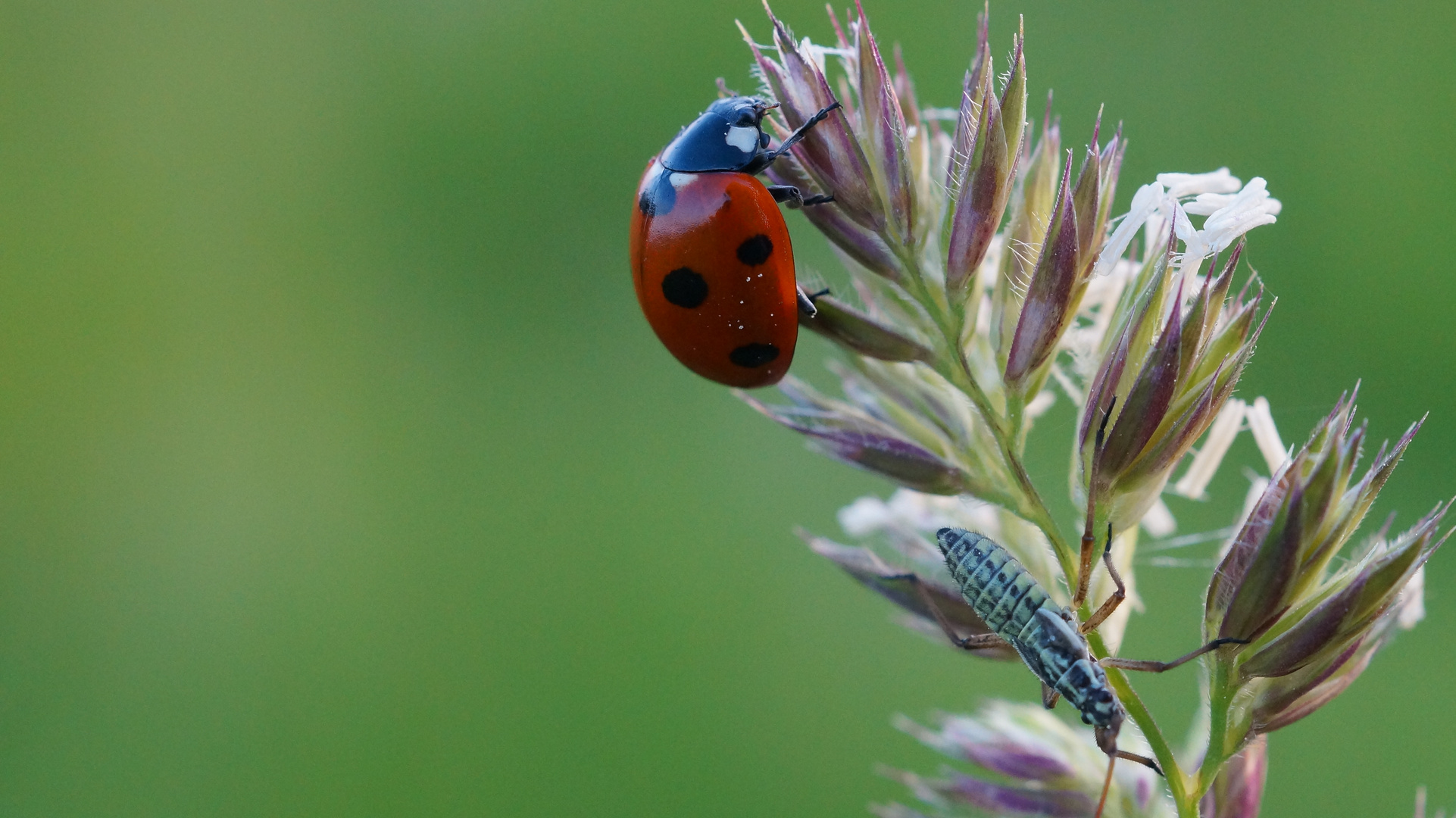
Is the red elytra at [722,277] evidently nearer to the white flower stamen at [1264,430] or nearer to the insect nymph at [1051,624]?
the insect nymph at [1051,624]

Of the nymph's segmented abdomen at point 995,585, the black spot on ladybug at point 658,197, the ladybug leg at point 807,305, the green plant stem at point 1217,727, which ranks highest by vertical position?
the black spot on ladybug at point 658,197

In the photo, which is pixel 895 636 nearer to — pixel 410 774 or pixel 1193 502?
pixel 1193 502

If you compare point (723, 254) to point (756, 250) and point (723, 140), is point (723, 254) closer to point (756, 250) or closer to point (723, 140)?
point (756, 250)

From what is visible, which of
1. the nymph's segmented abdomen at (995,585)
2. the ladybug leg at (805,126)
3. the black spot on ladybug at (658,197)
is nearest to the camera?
the nymph's segmented abdomen at (995,585)

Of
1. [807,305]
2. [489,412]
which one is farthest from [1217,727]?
[489,412]

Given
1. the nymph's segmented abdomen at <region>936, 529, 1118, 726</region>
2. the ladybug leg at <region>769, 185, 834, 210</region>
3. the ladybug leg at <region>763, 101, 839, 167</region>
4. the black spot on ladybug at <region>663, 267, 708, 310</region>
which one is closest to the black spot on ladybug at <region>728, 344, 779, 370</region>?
the black spot on ladybug at <region>663, 267, 708, 310</region>

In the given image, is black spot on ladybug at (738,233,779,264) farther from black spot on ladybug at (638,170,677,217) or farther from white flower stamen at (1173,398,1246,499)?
white flower stamen at (1173,398,1246,499)

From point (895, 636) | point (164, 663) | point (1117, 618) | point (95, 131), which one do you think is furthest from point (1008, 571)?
point (95, 131)

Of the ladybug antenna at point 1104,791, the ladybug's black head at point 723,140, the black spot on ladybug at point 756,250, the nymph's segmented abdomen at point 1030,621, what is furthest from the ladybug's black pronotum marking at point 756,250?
the ladybug antenna at point 1104,791
